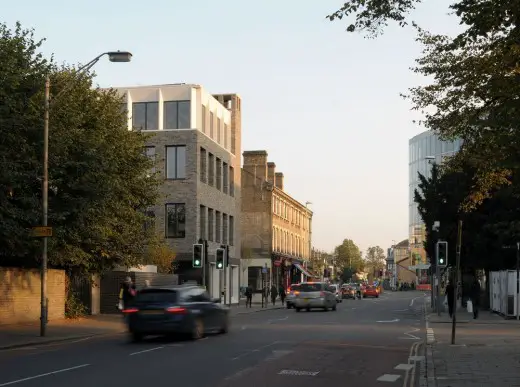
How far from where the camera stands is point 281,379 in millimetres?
13391

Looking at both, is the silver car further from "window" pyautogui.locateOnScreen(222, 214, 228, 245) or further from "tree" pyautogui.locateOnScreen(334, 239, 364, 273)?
"tree" pyautogui.locateOnScreen(334, 239, 364, 273)

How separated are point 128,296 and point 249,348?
13166 millimetres

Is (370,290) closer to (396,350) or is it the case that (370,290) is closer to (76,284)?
(76,284)

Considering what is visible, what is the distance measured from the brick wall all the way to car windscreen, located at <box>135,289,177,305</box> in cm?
859

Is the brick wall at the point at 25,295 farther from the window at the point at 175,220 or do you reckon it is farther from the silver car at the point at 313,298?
the window at the point at 175,220

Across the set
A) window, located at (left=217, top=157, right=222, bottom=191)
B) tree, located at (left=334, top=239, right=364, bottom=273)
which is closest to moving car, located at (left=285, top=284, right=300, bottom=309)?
window, located at (left=217, top=157, right=222, bottom=191)

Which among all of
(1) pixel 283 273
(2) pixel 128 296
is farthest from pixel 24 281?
(1) pixel 283 273

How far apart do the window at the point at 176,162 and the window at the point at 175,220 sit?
1977 millimetres

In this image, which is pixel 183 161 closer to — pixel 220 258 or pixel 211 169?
pixel 211 169

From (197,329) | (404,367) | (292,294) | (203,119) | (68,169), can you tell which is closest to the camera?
(404,367)

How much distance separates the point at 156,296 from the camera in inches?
851

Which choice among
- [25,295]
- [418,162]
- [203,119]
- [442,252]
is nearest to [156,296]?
[25,295]

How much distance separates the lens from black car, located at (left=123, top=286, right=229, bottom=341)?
21.2 metres

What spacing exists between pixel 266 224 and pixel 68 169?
49.5m
